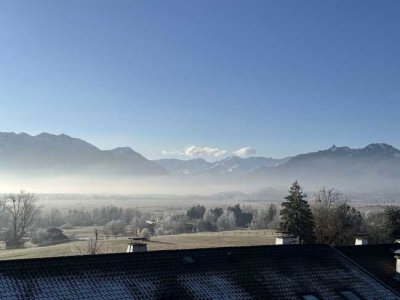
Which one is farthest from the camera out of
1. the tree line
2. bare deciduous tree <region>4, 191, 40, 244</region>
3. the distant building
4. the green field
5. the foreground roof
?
the distant building

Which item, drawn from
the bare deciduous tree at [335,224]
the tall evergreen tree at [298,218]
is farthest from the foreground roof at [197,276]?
the bare deciduous tree at [335,224]

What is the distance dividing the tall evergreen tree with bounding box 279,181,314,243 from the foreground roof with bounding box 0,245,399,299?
38378 millimetres

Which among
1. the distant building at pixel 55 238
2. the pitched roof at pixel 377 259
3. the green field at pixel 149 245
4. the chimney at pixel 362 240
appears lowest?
the distant building at pixel 55 238

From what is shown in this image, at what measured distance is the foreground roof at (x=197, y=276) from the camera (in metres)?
20.9

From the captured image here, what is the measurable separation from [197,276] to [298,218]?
152 feet

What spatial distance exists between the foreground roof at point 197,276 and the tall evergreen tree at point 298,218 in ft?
126

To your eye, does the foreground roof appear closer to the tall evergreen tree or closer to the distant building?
the tall evergreen tree

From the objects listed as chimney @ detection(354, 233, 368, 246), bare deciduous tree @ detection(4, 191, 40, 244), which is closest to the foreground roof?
chimney @ detection(354, 233, 368, 246)

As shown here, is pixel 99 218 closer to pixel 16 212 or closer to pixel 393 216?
pixel 16 212

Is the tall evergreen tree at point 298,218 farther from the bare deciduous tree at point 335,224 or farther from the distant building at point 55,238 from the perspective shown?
the distant building at point 55,238

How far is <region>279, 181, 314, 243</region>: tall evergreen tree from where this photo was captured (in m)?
67.9

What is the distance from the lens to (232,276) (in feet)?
81.8

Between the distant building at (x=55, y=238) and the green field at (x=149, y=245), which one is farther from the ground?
the green field at (x=149, y=245)

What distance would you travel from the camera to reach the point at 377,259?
35.0 meters
